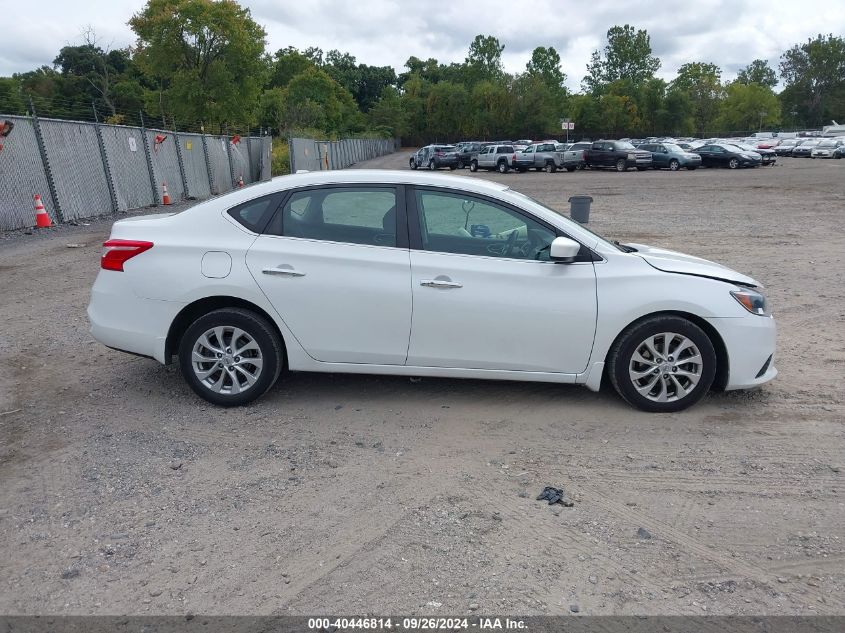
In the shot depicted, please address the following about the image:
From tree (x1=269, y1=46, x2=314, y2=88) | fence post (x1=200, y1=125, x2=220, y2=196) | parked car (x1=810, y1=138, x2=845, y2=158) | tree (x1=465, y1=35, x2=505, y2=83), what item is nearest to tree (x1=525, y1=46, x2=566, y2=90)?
tree (x1=465, y1=35, x2=505, y2=83)

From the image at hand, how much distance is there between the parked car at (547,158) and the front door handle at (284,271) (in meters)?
40.6

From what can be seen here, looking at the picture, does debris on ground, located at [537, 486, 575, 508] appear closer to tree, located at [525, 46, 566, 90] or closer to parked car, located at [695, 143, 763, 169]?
parked car, located at [695, 143, 763, 169]

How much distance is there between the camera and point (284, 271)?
4910 mm

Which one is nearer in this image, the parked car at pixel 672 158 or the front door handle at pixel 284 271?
the front door handle at pixel 284 271

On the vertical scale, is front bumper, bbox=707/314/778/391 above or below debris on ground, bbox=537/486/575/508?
above

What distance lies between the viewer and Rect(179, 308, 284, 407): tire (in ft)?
16.3

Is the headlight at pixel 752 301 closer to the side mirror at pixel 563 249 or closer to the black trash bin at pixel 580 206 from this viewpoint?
the side mirror at pixel 563 249

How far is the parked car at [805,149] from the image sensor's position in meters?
54.9

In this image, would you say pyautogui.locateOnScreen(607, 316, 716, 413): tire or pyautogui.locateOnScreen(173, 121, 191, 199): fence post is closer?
pyautogui.locateOnScreen(607, 316, 716, 413): tire

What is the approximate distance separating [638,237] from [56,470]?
12.1 metres

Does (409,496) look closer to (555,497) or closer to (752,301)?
(555,497)

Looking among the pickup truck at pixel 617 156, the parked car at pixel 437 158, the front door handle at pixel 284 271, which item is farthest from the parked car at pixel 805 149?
the front door handle at pixel 284 271

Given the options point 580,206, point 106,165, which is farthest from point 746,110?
point 106,165

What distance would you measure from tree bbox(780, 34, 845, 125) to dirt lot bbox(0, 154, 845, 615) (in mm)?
142909
